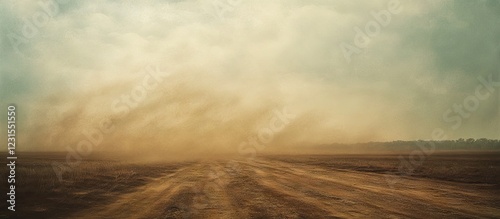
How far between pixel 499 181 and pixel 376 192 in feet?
33.8

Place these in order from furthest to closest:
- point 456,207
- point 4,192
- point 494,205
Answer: point 4,192
point 494,205
point 456,207

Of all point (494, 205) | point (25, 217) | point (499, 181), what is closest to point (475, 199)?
point (494, 205)

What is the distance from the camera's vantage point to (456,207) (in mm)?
10094

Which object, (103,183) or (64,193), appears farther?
(103,183)

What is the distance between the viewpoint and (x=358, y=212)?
9.16 meters

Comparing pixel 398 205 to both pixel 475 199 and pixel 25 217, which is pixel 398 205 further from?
pixel 25 217

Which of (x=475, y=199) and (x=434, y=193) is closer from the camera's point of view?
(x=475, y=199)

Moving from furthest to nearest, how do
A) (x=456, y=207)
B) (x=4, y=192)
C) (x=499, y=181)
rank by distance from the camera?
(x=499, y=181) → (x=4, y=192) → (x=456, y=207)

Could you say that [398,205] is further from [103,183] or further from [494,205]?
[103,183]

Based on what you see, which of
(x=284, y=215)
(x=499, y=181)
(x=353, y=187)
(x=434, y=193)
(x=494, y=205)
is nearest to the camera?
(x=284, y=215)

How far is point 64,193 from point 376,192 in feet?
44.3

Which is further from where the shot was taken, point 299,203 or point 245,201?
point 245,201

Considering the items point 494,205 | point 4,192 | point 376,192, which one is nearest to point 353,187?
point 376,192

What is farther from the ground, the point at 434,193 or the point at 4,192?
the point at 4,192
